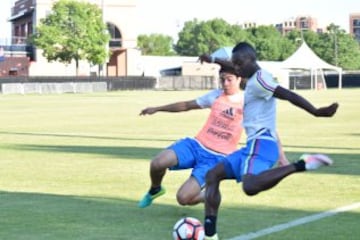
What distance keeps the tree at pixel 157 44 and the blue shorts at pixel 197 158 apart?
174 metres

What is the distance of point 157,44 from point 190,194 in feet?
589

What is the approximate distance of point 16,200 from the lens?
1148 cm

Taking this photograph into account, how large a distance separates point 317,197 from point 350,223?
85.0 inches

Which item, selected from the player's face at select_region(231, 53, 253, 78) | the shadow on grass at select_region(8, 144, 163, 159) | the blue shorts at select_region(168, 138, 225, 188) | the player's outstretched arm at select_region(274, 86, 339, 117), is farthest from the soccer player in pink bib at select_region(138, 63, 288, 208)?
the shadow on grass at select_region(8, 144, 163, 159)

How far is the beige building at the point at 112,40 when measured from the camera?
110 m

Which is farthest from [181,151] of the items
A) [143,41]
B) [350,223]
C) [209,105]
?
[143,41]

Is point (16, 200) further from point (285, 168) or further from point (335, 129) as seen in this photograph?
point (335, 129)

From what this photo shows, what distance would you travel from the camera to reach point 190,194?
9250 millimetres

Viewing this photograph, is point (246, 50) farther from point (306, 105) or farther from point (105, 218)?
point (105, 218)

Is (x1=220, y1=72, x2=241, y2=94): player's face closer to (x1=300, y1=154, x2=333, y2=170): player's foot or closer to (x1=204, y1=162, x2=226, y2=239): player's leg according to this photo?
(x1=204, y1=162, x2=226, y2=239): player's leg

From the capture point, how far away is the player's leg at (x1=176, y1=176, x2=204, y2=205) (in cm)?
925

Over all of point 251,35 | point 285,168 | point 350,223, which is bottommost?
point 350,223

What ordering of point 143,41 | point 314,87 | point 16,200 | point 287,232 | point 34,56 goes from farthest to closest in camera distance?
point 143,41 < point 34,56 < point 314,87 < point 16,200 < point 287,232

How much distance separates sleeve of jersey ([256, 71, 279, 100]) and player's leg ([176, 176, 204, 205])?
193 centimetres
